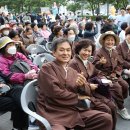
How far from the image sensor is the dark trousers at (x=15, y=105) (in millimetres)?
3742

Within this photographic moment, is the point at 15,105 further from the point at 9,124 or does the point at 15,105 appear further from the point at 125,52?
the point at 125,52

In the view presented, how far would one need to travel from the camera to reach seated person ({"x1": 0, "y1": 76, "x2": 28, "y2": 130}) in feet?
12.3

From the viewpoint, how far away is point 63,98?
3115 millimetres

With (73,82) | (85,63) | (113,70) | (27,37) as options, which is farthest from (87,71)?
(27,37)

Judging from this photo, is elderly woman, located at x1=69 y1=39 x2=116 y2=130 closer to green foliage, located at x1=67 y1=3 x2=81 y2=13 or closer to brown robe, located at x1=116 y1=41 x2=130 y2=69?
brown robe, located at x1=116 y1=41 x2=130 y2=69

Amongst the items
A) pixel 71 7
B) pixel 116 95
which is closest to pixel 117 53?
pixel 116 95

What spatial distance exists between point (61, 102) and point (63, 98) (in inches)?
1.8

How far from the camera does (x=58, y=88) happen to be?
310cm

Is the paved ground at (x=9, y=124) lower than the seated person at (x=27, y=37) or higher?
lower

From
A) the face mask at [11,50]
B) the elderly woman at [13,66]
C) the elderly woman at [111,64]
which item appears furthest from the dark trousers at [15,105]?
the elderly woman at [111,64]

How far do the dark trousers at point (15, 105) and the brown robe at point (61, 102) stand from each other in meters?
0.70

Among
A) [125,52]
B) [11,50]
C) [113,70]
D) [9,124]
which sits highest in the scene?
[11,50]

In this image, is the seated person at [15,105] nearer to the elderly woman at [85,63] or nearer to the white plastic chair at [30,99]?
the white plastic chair at [30,99]

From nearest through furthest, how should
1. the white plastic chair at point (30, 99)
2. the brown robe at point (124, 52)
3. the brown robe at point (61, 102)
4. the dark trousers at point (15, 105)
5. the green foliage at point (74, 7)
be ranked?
the white plastic chair at point (30, 99) < the brown robe at point (61, 102) < the dark trousers at point (15, 105) < the brown robe at point (124, 52) < the green foliage at point (74, 7)
